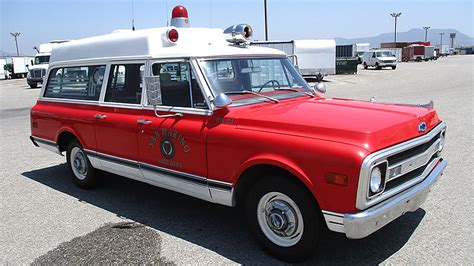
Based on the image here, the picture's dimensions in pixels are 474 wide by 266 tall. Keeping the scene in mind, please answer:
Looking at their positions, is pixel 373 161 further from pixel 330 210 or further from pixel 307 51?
pixel 307 51

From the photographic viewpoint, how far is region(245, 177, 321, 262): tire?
3.57 metres

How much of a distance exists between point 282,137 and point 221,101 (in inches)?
29.1

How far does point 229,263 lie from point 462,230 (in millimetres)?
2398

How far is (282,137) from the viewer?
366cm

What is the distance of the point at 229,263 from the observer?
3887 millimetres

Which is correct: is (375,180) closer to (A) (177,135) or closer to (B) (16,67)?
(A) (177,135)

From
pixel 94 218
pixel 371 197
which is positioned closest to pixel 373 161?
pixel 371 197

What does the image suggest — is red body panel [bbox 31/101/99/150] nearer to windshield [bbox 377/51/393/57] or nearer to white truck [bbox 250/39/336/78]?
white truck [bbox 250/39/336/78]

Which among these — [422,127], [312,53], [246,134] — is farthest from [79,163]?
[312,53]

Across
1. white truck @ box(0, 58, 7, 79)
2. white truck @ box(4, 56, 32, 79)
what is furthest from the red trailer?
white truck @ box(0, 58, 7, 79)

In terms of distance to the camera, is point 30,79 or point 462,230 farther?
point 30,79

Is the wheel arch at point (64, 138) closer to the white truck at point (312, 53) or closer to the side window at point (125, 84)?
the side window at point (125, 84)

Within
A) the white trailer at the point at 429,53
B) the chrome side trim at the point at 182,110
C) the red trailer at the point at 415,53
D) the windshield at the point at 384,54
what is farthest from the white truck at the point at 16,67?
the white trailer at the point at 429,53

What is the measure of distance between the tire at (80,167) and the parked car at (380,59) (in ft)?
134
